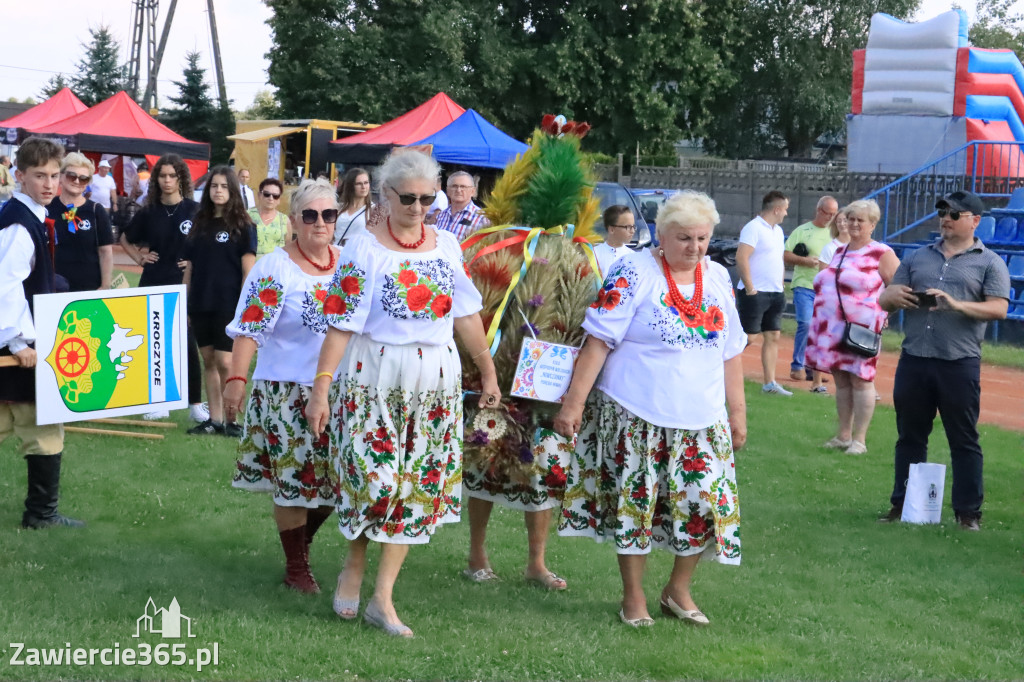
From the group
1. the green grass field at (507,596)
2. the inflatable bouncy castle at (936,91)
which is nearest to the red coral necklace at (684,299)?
the green grass field at (507,596)

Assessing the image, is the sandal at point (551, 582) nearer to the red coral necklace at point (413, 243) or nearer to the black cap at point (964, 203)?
the red coral necklace at point (413, 243)

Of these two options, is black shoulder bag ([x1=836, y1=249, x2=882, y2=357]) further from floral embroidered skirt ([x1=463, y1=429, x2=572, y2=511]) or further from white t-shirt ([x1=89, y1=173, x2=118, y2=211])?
white t-shirt ([x1=89, y1=173, x2=118, y2=211])

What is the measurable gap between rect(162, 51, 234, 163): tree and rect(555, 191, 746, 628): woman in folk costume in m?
42.7

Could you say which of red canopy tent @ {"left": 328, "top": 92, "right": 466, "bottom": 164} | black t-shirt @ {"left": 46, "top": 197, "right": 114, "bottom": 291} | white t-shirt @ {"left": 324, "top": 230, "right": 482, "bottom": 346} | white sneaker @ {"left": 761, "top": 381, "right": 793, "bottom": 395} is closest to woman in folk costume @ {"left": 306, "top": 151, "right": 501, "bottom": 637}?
white t-shirt @ {"left": 324, "top": 230, "right": 482, "bottom": 346}

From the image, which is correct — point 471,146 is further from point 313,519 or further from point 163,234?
Result: point 313,519

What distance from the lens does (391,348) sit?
189 inches

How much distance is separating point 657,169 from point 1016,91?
8.51 m

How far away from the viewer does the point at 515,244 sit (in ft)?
18.1

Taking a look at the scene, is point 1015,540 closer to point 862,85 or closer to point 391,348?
point 391,348

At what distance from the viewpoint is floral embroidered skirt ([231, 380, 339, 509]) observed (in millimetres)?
5332

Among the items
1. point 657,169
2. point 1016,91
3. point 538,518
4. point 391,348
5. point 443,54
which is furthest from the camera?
point 443,54

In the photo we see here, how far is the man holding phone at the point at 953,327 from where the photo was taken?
269 inches

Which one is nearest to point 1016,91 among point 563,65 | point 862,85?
point 862,85

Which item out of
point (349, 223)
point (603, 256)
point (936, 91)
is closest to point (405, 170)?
point (603, 256)
